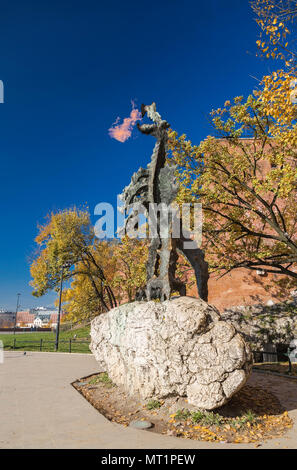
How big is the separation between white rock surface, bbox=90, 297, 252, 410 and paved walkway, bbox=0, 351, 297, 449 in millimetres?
1062

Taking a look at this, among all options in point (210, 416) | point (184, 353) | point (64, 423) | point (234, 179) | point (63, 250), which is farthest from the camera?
point (63, 250)

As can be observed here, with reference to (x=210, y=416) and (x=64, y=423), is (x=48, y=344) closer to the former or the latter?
(x=64, y=423)

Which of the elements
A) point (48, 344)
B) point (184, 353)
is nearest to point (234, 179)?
point (184, 353)

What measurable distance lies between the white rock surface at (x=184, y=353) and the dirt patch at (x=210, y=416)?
0.73 feet

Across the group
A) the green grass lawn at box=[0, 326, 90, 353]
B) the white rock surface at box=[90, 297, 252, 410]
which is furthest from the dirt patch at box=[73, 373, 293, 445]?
the green grass lawn at box=[0, 326, 90, 353]

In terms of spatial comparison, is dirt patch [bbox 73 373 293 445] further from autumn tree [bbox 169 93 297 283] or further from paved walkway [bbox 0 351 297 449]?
autumn tree [bbox 169 93 297 283]

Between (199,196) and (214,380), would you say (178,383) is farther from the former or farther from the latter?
(199,196)

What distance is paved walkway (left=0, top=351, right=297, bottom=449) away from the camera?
4.29 metres

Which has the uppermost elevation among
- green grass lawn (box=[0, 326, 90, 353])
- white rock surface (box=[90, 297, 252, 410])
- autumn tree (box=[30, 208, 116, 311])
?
autumn tree (box=[30, 208, 116, 311])

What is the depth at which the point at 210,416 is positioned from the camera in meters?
5.30

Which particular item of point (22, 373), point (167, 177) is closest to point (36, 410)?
point (22, 373)

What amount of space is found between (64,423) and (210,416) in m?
2.72

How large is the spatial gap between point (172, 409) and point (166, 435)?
1.05 metres
